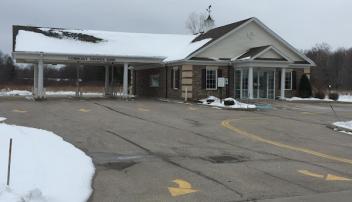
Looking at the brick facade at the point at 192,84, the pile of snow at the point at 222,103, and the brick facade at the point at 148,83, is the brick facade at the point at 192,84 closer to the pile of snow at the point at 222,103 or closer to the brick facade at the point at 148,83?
the brick facade at the point at 148,83

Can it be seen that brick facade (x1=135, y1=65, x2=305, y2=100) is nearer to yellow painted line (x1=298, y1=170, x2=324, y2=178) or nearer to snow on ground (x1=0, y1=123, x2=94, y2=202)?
snow on ground (x1=0, y1=123, x2=94, y2=202)

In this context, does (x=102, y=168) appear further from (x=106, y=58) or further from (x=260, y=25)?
(x=260, y=25)

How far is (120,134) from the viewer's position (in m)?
16.3

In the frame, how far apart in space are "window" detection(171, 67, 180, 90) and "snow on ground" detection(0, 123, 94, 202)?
25.3 meters

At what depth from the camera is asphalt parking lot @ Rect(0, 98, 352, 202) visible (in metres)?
8.48

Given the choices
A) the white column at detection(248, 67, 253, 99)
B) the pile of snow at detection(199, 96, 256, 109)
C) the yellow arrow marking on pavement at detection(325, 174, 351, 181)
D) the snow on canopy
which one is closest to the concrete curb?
the pile of snow at detection(199, 96, 256, 109)

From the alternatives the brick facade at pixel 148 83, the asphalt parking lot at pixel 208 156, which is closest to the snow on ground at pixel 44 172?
the asphalt parking lot at pixel 208 156

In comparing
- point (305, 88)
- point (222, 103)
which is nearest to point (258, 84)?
point (305, 88)

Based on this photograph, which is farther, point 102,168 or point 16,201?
point 102,168

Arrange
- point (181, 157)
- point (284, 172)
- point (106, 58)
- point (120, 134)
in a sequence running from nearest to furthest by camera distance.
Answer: point (284, 172)
point (181, 157)
point (120, 134)
point (106, 58)

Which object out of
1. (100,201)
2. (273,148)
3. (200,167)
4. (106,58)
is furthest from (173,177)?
(106,58)

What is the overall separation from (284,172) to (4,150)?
5616 millimetres

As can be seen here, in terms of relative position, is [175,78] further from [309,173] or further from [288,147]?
[309,173]

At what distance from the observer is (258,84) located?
37.9 m
